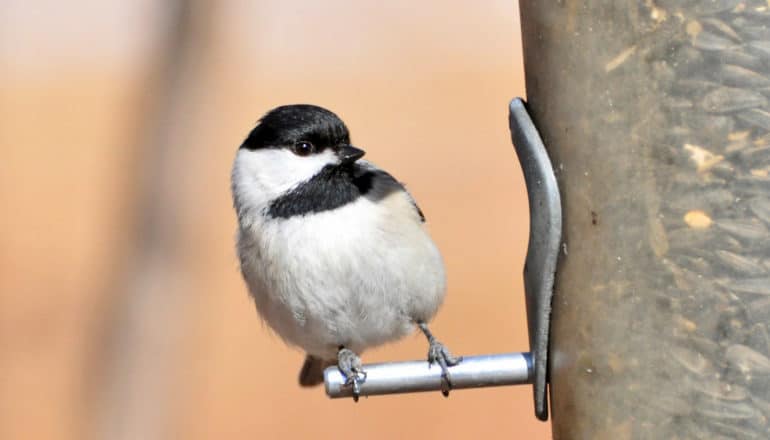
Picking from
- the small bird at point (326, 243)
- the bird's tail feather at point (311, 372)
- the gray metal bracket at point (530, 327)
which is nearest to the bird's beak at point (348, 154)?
the small bird at point (326, 243)

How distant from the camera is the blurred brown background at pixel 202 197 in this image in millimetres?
4816

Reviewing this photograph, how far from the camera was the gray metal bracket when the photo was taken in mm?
1997

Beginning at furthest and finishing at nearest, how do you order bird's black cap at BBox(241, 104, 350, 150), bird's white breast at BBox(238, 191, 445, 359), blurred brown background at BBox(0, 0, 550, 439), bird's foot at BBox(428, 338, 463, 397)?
blurred brown background at BBox(0, 0, 550, 439)
bird's black cap at BBox(241, 104, 350, 150)
bird's white breast at BBox(238, 191, 445, 359)
bird's foot at BBox(428, 338, 463, 397)

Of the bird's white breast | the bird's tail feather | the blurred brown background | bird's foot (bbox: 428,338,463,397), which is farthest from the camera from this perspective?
the blurred brown background

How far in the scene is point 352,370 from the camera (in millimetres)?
2314

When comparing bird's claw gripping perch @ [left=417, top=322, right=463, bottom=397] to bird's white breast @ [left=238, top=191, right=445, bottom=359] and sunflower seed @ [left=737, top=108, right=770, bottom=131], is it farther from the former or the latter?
sunflower seed @ [left=737, top=108, right=770, bottom=131]

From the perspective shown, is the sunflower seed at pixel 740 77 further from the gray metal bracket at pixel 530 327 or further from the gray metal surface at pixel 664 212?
the gray metal bracket at pixel 530 327

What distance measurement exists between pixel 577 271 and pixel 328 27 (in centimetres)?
924

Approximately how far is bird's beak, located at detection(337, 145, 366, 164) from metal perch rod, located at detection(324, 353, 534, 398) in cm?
64

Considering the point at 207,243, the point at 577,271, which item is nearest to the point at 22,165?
the point at 207,243

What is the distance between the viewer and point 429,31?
36.7 feet

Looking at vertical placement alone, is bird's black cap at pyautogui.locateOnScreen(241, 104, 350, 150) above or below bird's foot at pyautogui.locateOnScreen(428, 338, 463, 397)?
above

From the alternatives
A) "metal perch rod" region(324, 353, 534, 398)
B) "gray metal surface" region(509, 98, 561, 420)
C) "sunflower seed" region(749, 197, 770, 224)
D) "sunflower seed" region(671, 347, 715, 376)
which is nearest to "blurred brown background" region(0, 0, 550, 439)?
"metal perch rod" region(324, 353, 534, 398)

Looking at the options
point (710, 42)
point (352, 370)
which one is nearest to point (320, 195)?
point (352, 370)
